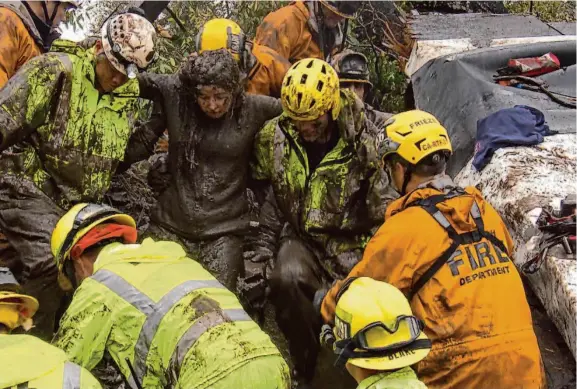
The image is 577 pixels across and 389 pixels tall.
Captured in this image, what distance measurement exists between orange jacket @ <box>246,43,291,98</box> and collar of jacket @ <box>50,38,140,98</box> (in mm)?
1207

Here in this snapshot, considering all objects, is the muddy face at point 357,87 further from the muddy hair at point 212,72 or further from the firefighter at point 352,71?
the muddy hair at point 212,72

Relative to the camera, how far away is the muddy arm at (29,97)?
409 centimetres

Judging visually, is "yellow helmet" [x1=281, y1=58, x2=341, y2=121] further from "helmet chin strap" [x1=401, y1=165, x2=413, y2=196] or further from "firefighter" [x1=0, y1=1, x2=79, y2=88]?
"firefighter" [x1=0, y1=1, x2=79, y2=88]

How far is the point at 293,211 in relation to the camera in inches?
178

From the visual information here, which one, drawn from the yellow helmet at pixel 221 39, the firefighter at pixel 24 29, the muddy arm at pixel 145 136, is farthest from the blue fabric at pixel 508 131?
the firefighter at pixel 24 29

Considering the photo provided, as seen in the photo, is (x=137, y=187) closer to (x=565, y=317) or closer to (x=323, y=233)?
(x=323, y=233)

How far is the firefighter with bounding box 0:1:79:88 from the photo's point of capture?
499 centimetres

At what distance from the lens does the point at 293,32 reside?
6.29 metres

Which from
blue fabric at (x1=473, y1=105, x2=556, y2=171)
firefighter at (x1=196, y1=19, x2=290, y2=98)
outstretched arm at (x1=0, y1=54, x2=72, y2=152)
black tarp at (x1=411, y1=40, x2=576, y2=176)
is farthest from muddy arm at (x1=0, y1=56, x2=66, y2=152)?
black tarp at (x1=411, y1=40, x2=576, y2=176)

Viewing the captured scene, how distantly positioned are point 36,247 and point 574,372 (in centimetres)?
312

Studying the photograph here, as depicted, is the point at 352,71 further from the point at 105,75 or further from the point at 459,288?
the point at 459,288

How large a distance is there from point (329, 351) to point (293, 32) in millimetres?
2794

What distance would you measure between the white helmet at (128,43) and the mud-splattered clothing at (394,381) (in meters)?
2.32

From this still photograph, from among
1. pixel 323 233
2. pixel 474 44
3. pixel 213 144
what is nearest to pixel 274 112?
pixel 213 144
